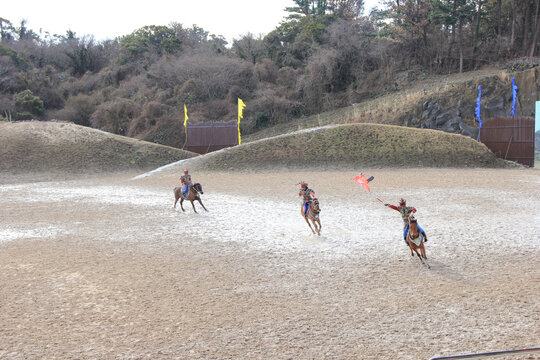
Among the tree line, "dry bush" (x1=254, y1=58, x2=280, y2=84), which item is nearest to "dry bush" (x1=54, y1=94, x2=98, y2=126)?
the tree line

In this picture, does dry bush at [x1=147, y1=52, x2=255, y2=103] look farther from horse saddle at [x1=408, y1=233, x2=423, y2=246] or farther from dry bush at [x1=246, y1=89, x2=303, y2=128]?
horse saddle at [x1=408, y1=233, x2=423, y2=246]

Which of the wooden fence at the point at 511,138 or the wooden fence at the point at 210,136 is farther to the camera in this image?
the wooden fence at the point at 210,136

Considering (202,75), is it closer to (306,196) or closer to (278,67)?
(278,67)

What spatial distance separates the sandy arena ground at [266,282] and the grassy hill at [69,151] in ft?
39.3

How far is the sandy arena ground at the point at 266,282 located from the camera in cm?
548

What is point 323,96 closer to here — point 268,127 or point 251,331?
point 268,127

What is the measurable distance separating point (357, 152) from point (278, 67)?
31727 millimetres

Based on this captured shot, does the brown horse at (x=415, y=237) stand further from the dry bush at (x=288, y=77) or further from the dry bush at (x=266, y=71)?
the dry bush at (x=266, y=71)

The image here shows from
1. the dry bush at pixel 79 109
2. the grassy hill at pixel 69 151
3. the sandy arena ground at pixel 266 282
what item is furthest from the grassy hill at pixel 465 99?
the dry bush at pixel 79 109

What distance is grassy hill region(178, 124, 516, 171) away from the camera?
24547mm

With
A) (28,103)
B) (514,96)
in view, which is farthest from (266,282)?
(28,103)

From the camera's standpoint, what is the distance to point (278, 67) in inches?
2142

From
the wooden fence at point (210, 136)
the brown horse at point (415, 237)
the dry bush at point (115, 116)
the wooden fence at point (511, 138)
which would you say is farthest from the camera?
the dry bush at point (115, 116)

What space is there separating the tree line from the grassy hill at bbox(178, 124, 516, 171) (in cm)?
1752
